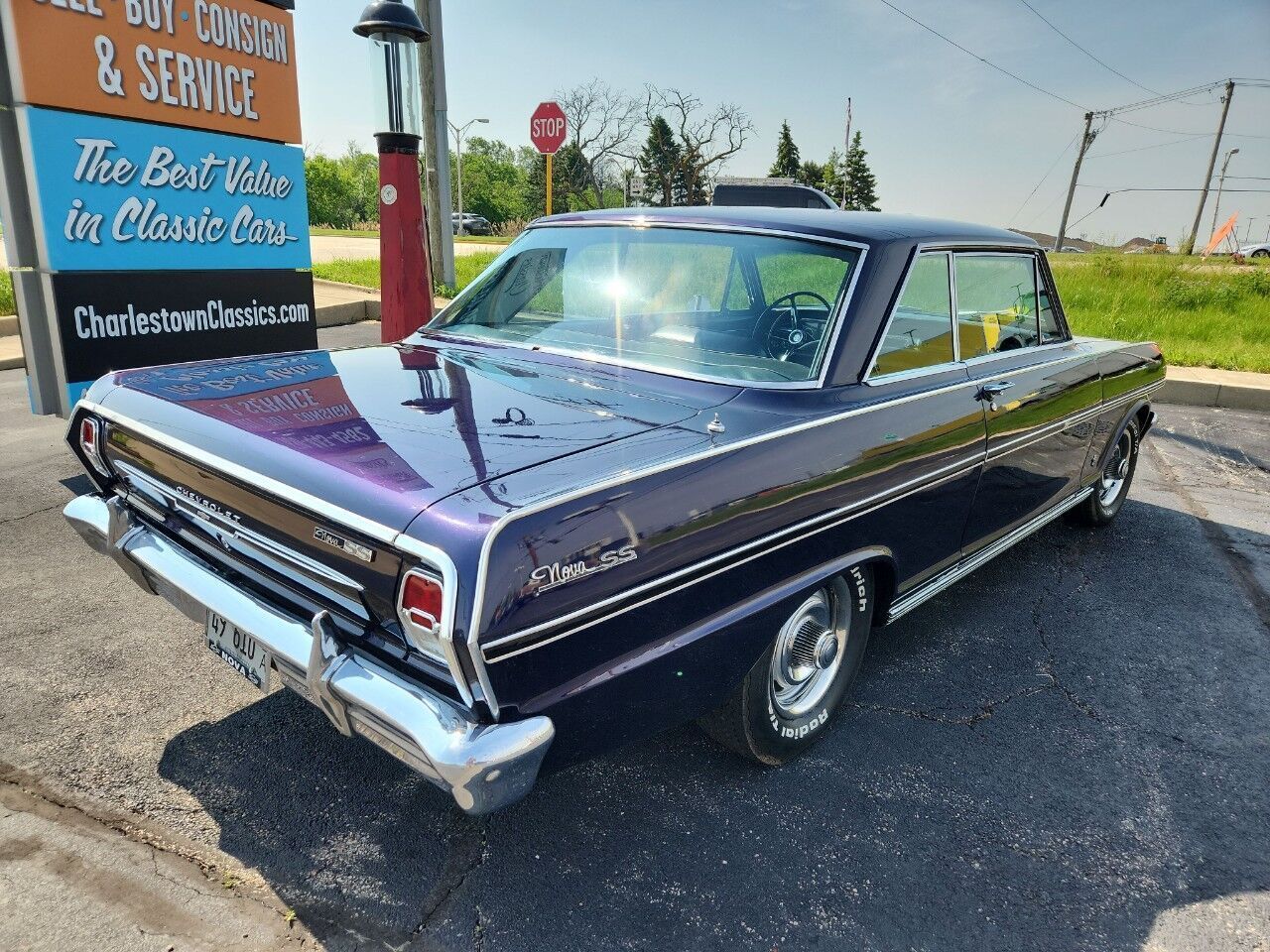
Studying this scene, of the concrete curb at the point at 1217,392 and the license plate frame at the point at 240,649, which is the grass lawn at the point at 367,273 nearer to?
the concrete curb at the point at 1217,392

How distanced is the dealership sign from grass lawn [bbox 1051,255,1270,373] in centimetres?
961

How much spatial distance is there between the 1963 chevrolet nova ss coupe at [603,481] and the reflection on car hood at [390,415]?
1 centimetres

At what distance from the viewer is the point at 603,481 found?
184cm

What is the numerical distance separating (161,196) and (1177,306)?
45.7 ft

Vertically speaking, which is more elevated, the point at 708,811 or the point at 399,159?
the point at 399,159

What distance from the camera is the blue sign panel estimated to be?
475 centimetres

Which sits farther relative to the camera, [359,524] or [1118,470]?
[1118,470]

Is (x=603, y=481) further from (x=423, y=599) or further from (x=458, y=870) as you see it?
(x=458, y=870)

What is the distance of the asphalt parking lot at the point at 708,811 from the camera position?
2064 millimetres

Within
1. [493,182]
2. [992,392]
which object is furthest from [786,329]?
[493,182]

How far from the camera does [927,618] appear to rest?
371 cm

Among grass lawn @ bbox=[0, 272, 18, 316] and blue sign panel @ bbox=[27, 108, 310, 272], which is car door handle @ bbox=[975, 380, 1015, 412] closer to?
blue sign panel @ bbox=[27, 108, 310, 272]

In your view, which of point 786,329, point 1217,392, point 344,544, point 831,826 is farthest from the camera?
point 1217,392

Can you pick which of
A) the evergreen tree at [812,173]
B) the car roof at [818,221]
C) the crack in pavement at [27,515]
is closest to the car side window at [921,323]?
the car roof at [818,221]
